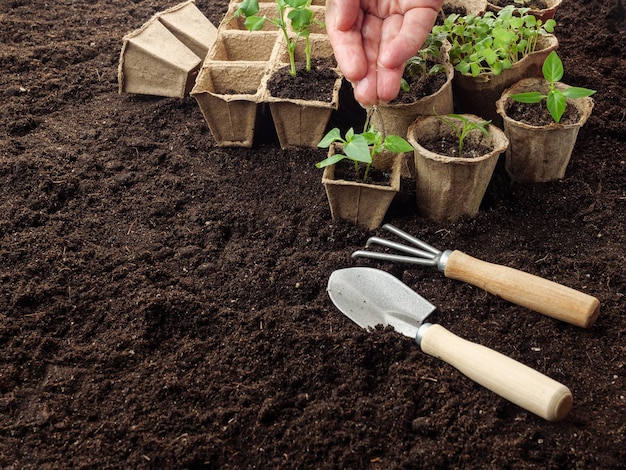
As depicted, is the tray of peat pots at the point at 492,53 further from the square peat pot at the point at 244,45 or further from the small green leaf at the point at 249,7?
the square peat pot at the point at 244,45

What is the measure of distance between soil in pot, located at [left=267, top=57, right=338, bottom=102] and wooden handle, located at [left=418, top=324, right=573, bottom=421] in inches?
49.6

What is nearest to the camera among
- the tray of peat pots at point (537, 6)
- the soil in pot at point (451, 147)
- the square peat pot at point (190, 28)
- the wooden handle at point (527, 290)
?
the wooden handle at point (527, 290)

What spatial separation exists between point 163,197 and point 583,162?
5.93ft

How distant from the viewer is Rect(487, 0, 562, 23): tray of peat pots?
2.74 meters

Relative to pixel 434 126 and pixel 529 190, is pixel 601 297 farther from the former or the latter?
pixel 434 126

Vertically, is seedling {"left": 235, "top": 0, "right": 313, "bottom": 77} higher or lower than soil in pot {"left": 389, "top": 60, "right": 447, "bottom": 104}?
higher

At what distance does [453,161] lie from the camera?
1.99m

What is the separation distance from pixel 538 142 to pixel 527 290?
0.72 metres

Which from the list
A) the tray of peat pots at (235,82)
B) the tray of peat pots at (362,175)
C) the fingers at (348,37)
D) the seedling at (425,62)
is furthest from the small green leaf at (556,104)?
the tray of peat pots at (235,82)

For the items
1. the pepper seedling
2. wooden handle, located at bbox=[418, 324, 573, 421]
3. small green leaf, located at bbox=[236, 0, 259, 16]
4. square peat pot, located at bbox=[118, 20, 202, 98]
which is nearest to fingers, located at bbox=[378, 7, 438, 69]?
the pepper seedling

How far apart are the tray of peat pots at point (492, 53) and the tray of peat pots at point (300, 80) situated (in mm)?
536

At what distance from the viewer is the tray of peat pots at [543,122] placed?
2096 mm

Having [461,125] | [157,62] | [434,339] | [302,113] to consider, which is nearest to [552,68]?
[461,125]

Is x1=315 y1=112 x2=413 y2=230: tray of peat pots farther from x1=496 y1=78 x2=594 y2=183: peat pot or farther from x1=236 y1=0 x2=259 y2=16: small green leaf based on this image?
x1=236 y1=0 x2=259 y2=16: small green leaf
